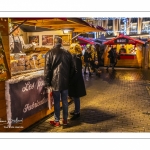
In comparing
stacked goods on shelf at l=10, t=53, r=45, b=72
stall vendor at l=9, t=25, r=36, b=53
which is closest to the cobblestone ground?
stacked goods on shelf at l=10, t=53, r=45, b=72

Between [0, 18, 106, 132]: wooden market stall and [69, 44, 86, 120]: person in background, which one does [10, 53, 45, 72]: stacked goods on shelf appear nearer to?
[0, 18, 106, 132]: wooden market stall

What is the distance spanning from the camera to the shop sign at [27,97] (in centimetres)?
367

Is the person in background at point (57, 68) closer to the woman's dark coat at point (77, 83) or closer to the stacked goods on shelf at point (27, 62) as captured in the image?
the woman's dark coat at point (77, 83)

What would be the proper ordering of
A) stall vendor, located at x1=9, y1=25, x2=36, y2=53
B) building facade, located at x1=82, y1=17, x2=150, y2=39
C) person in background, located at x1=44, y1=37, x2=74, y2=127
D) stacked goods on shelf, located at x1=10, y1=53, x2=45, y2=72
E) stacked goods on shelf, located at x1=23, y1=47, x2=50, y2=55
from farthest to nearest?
building facade, located at x1=82, y1=17, x2=150, y2=39 → stacked goods on shelf, located at x1=23, y1=47, x2=50, y2=55 → stall vendor, located at x1=9, y1=25, x2=36, y2=53 → stacked goods on shelf, located at x1=10, y1=53, x2=45, y2=72 → person in background, located at x1=44, y1=37, x2=74, y2=127

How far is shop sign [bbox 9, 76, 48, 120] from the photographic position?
3.67 metres

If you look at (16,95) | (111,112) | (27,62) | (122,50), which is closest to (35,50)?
(27,62)

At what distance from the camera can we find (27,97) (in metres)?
3.96

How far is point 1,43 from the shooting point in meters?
3.55

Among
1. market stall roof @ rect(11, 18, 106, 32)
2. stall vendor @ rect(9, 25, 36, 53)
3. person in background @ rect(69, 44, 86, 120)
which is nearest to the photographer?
market stall roof @ rect(11, 18, 106, 32)

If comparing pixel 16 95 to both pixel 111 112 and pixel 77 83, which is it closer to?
pixel 77 83
